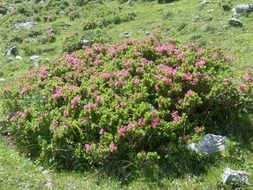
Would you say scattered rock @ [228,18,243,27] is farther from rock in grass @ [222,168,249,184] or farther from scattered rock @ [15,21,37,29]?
scattered rock @ [15,21,37,29]

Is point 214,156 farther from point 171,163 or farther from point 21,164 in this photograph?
point 21,164

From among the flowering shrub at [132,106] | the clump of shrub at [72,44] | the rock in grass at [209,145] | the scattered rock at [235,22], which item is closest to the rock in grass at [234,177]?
the rock in grass at [209,145]

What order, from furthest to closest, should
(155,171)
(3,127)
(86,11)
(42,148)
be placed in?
(86,11), (3,127), (42,148), (155,171)

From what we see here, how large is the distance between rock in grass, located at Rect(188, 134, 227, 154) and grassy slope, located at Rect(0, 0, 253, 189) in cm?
33

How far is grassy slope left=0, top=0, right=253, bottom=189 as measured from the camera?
8523 millimetres

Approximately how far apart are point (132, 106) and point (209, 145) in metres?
1.68

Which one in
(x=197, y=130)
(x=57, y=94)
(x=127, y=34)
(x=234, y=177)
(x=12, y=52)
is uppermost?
(x=57, y=94)

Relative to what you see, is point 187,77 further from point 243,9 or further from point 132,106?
point 243,9

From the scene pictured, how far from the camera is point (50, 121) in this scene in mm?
10305

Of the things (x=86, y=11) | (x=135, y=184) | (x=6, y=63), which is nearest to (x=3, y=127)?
(x=135, y=184)

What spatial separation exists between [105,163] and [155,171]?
1.02 meters

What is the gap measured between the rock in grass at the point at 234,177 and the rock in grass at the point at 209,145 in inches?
29.4

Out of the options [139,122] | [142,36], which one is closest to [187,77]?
[139,122]

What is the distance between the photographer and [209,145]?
8852 mm
